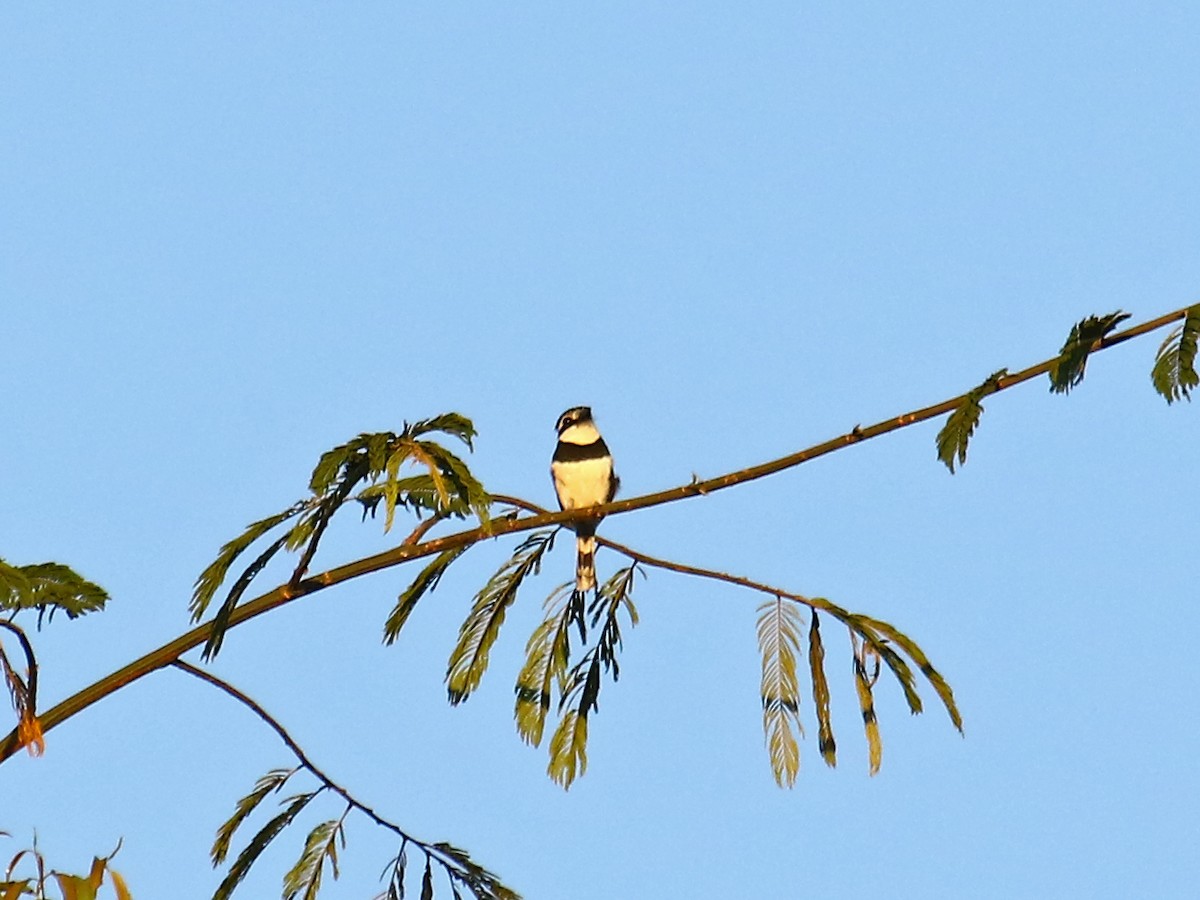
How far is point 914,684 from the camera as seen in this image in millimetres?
4004

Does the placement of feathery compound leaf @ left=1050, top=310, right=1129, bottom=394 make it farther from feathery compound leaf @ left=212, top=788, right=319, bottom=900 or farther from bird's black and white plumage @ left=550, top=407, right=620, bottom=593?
bird's black and white plumage @ left=550, top=407, right=620, bottom=593

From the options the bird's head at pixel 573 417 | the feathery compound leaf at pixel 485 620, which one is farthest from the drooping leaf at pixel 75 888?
the bird's head at pixel 573 417

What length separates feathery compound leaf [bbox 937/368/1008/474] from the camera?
3.42 metres

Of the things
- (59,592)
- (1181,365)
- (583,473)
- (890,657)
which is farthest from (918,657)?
(583,473)

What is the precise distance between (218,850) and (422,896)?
0.48 meters

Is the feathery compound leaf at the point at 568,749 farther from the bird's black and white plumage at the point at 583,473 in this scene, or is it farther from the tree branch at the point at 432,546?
the bird's black and white plumage at the point at 583,473

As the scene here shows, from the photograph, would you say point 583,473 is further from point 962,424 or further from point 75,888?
point 75,888

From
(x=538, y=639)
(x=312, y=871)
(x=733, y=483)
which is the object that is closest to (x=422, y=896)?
(x=312, y=871)

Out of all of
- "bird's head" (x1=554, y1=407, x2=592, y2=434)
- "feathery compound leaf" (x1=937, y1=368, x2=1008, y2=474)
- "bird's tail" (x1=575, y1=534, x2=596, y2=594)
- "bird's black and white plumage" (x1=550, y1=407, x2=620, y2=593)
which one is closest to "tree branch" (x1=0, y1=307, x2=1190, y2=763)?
"feathery compound leaf" (x1=937, y1=368, x2=1008, y2=474)

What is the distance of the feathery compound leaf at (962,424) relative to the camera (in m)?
3.42

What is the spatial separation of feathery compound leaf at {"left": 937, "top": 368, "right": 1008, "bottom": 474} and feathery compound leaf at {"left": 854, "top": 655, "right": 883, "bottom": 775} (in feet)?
2.35

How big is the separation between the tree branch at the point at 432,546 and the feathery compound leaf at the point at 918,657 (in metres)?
0.70

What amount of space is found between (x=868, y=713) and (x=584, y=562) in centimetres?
197

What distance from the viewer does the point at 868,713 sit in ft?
13.4
